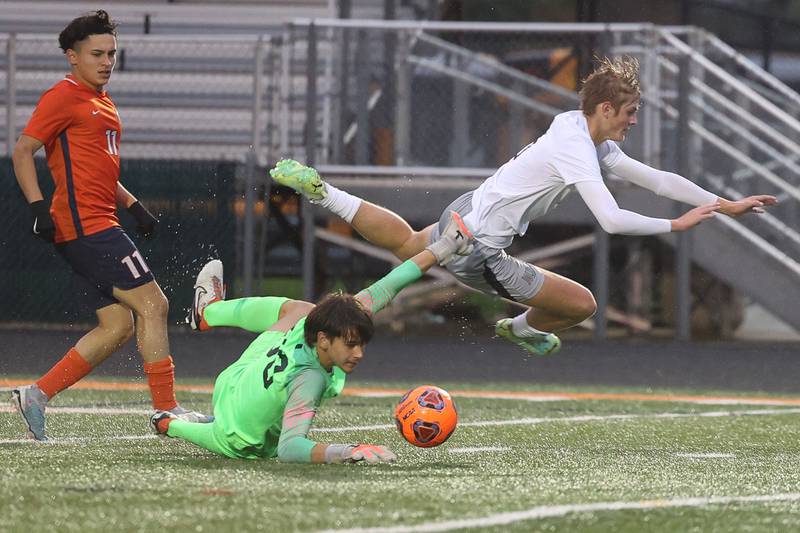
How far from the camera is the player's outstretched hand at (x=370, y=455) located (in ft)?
19.7

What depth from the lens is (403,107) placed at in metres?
15.3

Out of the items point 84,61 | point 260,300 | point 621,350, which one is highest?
point 84,61

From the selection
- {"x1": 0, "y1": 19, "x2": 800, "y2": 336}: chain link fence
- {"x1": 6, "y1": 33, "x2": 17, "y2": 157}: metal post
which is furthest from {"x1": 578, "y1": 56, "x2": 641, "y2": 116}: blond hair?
{"x1": 6, "y1": 33, "x2": 17, "y2": 157}: metal post

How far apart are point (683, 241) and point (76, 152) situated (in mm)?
9459

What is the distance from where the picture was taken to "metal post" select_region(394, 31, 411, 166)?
15.3 meters

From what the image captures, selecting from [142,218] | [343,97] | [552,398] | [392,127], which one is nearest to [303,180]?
[142,218]

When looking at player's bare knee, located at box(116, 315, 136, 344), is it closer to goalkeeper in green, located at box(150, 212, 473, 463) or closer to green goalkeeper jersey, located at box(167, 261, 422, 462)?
goalkeeper in green, located at box(150, 212, 473, 463)

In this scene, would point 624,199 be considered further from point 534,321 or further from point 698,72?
point 534,321

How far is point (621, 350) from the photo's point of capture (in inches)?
594

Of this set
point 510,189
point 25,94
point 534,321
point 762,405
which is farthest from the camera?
point 25,94

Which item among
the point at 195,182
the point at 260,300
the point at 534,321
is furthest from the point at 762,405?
the point at 195,182

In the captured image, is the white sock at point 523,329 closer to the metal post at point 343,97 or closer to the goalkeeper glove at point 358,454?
the goalkeeper glove at point 358,454

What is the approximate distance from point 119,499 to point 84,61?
3061mm

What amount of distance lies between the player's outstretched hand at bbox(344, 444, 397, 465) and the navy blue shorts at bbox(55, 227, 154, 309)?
194cm
